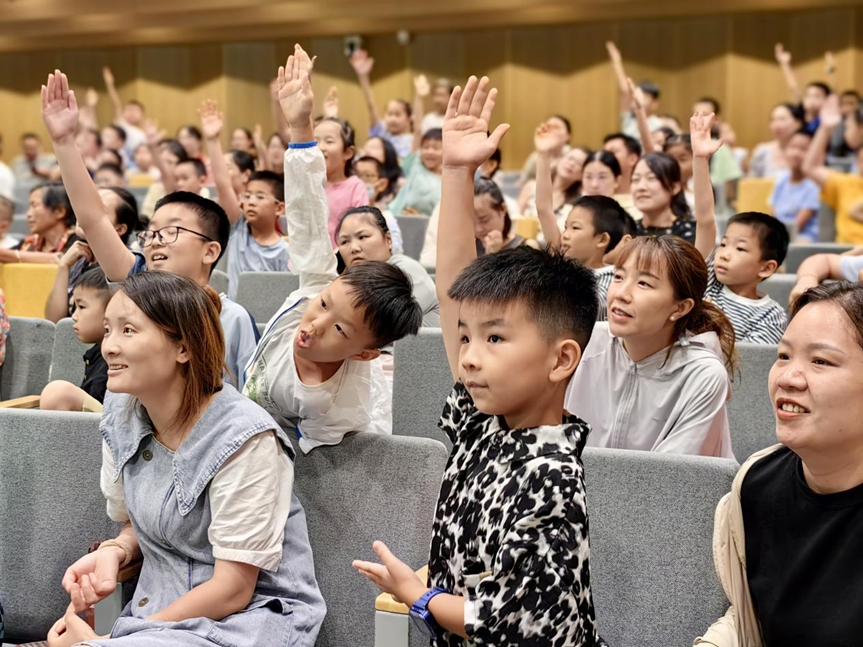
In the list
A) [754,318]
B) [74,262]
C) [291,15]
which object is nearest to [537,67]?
[291,15]

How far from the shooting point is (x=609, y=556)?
1799 mm

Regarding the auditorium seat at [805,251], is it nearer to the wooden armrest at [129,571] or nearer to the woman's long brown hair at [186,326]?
the woman's long brown hair at [186,326]

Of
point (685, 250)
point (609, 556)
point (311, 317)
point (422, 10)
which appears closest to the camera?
point (609, 556)

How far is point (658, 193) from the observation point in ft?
13.7

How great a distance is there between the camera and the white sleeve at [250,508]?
173 cm

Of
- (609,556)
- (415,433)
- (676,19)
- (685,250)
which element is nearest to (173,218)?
(415,433)

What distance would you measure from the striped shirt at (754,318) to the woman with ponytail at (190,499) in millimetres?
1753

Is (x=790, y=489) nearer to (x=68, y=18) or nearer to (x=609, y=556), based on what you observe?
(x=609, y=556)

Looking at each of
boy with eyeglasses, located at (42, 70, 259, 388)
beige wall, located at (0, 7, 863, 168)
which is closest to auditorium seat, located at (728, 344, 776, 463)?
boy with eyeglasses, located at (42, 70, 259, 388)

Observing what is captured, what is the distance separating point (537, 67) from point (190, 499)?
1136 centimetres

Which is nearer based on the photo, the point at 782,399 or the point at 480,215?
the point at 782,399

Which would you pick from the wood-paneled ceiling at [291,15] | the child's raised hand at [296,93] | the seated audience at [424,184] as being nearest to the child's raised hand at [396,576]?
the child's raised hand at [296,93]

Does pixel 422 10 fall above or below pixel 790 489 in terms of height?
above

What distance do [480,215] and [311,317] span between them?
7.68 ft
